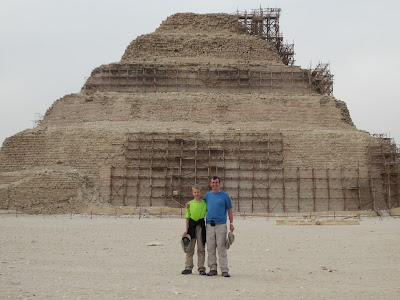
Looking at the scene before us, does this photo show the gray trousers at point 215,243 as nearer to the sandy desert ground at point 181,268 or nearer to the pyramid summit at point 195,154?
the sandy desert ground at point 181,268

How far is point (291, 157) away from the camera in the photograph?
112 ft

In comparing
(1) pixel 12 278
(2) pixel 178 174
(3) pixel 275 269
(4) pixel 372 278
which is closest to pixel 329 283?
(4) pixel 372 278

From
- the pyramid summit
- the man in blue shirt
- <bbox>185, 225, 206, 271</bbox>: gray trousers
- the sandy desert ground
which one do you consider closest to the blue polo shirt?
the man in blue shirt

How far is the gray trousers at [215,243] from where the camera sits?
9.71 meters

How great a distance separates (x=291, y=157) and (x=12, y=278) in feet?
89.2

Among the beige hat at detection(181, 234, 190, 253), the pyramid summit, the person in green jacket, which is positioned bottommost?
the beige hat at detection(181, 234, 190, 253)

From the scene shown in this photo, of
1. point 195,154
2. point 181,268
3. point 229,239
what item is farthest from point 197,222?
point 195,154

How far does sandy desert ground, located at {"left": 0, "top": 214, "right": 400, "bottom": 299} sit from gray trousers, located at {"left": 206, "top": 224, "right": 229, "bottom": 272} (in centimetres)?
37

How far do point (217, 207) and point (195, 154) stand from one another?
23941 millimetres

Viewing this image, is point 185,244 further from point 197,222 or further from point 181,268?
point 181,268

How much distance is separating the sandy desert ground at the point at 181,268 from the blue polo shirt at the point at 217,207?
100cm

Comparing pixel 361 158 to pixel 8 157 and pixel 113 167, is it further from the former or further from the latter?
pixel 8 157

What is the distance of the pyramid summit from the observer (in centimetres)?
3316

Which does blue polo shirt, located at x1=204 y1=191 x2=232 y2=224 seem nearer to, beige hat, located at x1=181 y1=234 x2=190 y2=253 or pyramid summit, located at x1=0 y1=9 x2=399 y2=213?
beige hat, located at x1=181 y1=234 x2=190 y2=253
